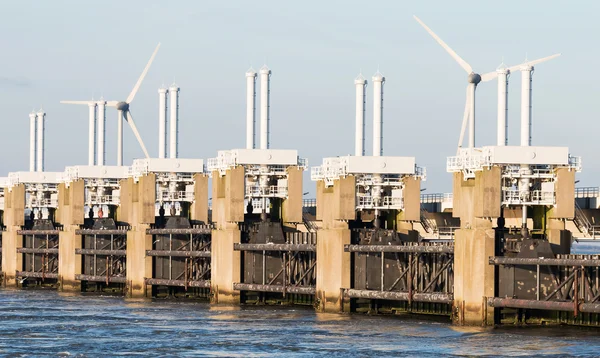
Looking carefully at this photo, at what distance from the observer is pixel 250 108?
11406 cm

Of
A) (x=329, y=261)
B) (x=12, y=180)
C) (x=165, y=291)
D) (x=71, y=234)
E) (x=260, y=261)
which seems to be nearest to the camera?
(x=329, y=261)

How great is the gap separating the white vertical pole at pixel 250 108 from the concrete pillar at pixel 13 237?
45.0 metres

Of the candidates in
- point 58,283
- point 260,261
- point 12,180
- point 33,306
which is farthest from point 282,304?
point 12,180

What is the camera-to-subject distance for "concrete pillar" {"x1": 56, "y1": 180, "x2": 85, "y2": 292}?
135 meters

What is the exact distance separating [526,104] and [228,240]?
28249 millimetres

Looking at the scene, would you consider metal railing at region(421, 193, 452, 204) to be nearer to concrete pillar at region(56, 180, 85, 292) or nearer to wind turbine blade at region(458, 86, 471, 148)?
wind turbine blade at region(458, 86, 471, 148)

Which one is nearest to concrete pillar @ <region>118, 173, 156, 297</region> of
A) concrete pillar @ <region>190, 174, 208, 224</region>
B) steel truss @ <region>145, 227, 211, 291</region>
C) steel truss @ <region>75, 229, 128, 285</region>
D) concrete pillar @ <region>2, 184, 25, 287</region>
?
steel truss @ <region>145, 227, 211, 291</region>

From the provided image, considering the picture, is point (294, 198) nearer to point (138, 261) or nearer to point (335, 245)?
point (335, 245)

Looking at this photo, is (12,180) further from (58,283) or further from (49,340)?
(49,340)

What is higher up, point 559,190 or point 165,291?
point 559,190

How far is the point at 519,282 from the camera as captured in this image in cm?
8444

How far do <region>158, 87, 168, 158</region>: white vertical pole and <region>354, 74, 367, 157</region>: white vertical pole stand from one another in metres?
30.6

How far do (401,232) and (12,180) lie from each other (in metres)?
65.3

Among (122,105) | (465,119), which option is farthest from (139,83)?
(465,119)
